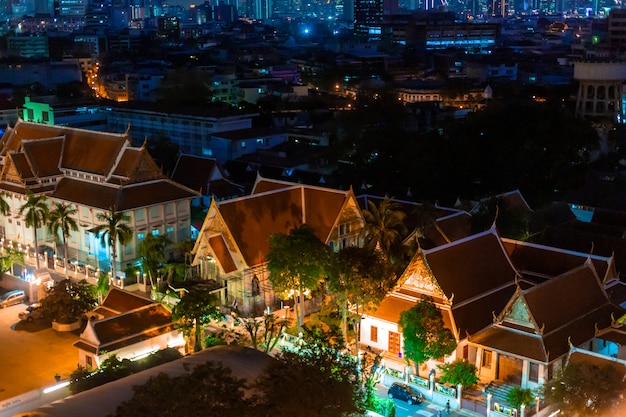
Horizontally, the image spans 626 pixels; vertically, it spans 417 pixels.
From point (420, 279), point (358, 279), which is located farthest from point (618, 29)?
point (358, 279)

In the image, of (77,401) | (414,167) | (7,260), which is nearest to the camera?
(77,401)

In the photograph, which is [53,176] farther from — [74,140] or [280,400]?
[280,400]

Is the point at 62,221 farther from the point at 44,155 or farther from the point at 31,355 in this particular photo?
the point at 31,355

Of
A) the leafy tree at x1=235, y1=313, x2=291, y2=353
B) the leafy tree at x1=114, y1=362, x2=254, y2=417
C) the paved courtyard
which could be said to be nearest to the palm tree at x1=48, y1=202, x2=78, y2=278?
the paved courtyard

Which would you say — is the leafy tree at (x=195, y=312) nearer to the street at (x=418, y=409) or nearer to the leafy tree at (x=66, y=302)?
the leafy tree at (x=66, y=302)

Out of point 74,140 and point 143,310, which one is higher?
point 74,140

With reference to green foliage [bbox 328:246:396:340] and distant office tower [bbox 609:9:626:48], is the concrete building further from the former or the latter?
distant office tower [bbox 609:9:626:48]

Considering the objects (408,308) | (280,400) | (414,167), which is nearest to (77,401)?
(280,400)
